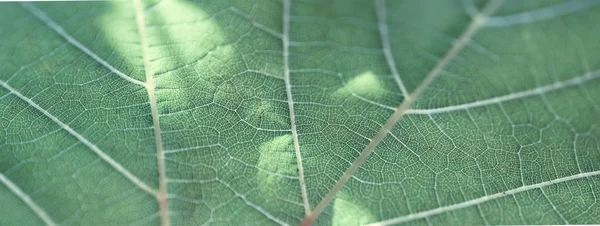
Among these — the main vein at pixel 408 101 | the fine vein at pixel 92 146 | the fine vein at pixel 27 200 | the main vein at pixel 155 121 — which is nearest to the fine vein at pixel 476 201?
the main vein at pixel 408 101

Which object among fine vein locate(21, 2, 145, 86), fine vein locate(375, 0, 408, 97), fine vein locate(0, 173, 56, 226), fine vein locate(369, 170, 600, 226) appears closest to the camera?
fine vein locate(0, 173, 56, 226)

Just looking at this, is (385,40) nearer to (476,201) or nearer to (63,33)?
(476,201)

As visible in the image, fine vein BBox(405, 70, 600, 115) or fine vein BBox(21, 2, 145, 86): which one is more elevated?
fine vein BBox(21, 2, 145, 86)

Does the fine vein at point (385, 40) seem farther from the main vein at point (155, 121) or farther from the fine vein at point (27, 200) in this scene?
the fine vein at point (27, 200)

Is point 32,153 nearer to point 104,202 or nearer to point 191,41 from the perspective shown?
point 104,202

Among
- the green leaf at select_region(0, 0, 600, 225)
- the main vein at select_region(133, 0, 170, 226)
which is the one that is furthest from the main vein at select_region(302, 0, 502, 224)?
the main vein at select_region(133, 0, 170, 226)

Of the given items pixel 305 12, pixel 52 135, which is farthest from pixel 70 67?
pixel 305 12

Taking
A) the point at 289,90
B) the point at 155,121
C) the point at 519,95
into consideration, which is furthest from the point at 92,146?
the point at 519,95

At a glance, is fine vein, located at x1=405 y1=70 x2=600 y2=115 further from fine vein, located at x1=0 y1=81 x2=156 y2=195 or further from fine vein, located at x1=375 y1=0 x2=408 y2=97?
fine vein, located at x1=0 y1=81 x2=156 y2=195
